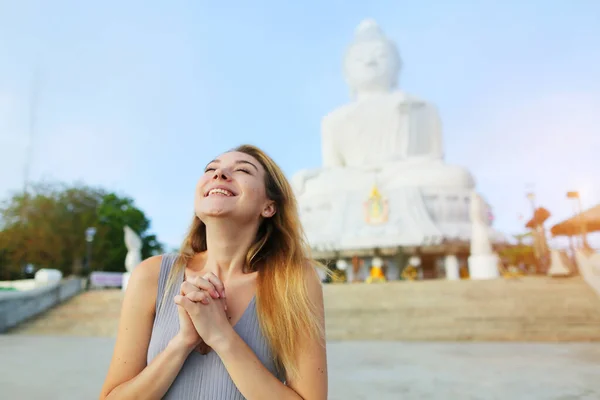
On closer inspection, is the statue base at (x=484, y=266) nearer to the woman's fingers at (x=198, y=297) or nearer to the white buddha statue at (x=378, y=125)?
the white buddha statue at (x=378, y=125)

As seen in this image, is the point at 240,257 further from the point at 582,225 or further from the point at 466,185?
the point at 466,185

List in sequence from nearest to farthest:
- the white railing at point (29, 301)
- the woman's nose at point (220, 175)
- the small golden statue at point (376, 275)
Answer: the woman's nose at point (220, 175)
the white railing at point (29, 301)
the small golden statue at point (376, 275)

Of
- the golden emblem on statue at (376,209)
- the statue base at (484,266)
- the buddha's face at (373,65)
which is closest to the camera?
the statue base at (484,266)

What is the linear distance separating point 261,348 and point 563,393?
2.90m

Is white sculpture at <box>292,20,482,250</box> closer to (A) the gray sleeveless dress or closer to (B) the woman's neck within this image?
(B) the woman's neck

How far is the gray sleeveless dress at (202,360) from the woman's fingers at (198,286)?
161 mm

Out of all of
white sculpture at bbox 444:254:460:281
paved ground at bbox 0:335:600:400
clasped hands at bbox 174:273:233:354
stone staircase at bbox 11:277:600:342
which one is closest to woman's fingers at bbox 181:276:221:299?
clasped hands at bbox 174:273:233:354

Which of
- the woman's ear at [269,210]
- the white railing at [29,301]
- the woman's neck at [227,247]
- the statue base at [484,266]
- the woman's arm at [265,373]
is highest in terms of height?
the woman's ear at [269,210]

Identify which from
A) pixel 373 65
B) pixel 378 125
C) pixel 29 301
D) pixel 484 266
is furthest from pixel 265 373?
pixel 373 65

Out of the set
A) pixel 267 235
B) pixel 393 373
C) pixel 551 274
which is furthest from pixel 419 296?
pixel 267 235

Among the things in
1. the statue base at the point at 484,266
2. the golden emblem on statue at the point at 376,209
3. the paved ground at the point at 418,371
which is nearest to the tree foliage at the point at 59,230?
the golden emblem on statue at the point at 376,209

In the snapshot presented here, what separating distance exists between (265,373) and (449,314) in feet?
24.4

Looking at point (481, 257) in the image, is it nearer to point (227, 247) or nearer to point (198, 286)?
point (227, 247)

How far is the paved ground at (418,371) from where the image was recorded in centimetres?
327
